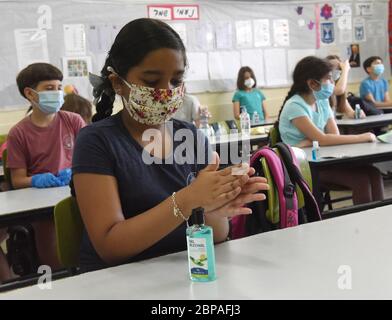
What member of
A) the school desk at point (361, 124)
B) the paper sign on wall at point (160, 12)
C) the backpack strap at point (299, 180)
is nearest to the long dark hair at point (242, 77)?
the paper sign on wall at point (160, 12)

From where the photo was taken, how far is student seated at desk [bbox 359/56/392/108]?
6674mm

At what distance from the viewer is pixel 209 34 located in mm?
6309

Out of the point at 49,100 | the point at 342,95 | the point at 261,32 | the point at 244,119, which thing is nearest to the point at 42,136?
the point at 49,100

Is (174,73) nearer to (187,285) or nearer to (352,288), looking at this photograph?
(187,285)

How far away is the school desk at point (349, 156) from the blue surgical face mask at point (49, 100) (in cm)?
147

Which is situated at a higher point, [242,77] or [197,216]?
[242,77]

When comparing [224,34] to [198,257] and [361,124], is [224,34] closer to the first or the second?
[361,124]

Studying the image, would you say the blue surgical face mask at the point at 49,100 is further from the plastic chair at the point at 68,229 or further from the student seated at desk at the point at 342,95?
the student seated at desk at the point at 342,95

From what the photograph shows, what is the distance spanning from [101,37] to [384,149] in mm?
3711

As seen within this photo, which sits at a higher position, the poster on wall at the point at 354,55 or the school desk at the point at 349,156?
the poster on wall at the point at 354,55

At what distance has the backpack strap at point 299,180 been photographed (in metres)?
1.76

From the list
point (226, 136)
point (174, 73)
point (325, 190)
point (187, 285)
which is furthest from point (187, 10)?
point (187, 285)

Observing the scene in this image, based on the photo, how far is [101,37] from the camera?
566 centimetres

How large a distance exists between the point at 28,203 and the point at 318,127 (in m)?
2.01
